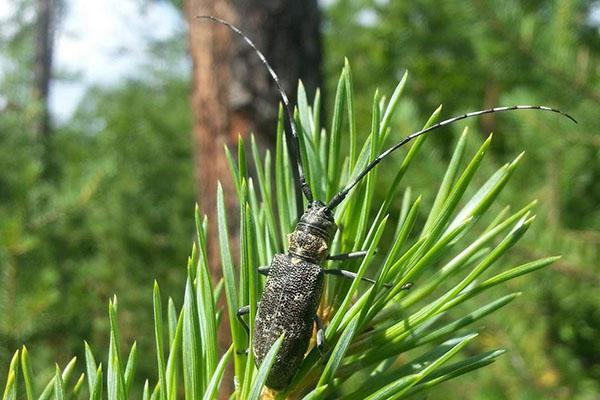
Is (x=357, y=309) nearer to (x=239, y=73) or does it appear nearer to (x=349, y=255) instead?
(x=349, y=255)

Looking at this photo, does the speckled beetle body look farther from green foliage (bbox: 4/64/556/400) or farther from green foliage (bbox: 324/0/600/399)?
green foliage (bbox: 324/0/600/399)

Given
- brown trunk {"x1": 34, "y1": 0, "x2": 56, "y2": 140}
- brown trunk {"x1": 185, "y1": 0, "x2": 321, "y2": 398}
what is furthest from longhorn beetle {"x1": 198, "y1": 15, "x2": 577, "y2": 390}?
brown trunk {"x1": 34, "y1": 0, "x2": 56, "y2": 140}

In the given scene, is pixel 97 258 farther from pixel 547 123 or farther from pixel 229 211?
pixel 547 123

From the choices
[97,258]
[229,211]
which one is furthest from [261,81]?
[97,258]

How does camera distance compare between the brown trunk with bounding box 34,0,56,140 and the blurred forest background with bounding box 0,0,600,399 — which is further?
the brown trunk with bounding box 34,0,56,140

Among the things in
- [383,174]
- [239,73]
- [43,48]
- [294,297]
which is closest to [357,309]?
[294,297]

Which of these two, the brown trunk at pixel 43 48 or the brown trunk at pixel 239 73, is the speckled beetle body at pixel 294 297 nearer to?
the brown trunk at pixel 239 73

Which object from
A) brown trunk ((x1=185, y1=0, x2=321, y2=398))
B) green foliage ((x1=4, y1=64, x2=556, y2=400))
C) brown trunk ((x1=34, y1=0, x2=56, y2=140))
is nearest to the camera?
green foliage ((x1=4, y1=64, x2=556, y2=400))
